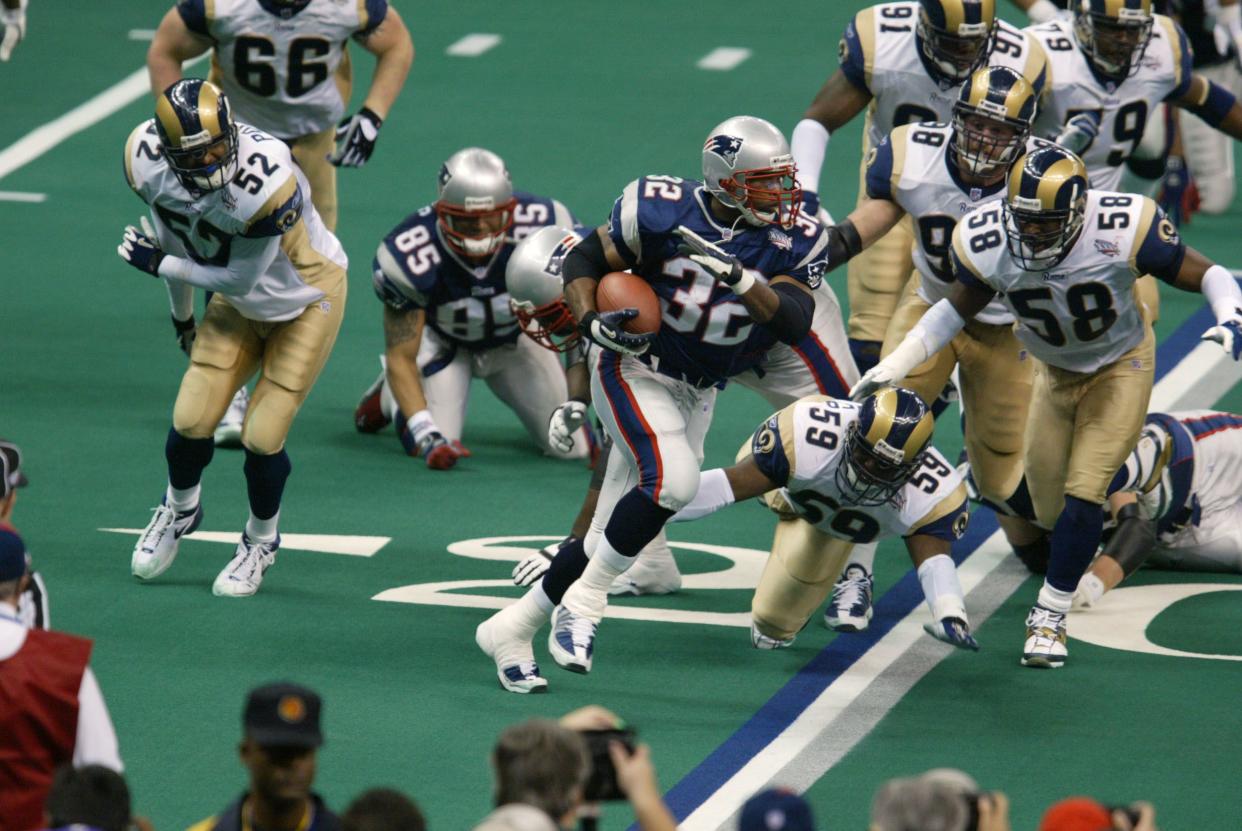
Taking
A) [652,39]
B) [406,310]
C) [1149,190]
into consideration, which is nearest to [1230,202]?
[1149,190]

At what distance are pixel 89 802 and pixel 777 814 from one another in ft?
4.22

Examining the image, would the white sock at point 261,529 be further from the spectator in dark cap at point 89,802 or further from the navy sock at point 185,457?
the spectator in dark cap at point 89,802

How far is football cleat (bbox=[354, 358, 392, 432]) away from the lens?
9.78 m

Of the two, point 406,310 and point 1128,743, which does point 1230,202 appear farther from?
point 1128,743

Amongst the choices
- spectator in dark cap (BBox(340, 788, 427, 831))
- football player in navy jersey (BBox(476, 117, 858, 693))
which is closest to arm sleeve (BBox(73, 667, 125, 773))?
spectator in dark cap (BBox(340, 788, 427, 831))

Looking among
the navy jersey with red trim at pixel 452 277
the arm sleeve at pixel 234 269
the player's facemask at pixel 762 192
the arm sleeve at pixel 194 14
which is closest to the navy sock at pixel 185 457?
the arm sleeve at pixel 234 269

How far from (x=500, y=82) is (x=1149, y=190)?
18.3 ft

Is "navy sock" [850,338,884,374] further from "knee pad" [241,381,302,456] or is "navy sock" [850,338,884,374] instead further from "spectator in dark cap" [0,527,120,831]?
"spectator in dark cap" [0,527,120,831]

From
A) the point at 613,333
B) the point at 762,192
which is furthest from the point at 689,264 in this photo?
the point at 613,333

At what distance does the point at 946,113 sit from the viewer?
884 cm

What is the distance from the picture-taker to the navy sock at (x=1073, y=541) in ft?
23.6

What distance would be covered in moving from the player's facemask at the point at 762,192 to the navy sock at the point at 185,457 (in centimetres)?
209

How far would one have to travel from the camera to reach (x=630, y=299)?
6.91m

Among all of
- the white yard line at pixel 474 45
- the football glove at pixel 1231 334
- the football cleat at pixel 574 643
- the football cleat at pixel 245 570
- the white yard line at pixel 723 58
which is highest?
the football glove at pixel 1231 334
